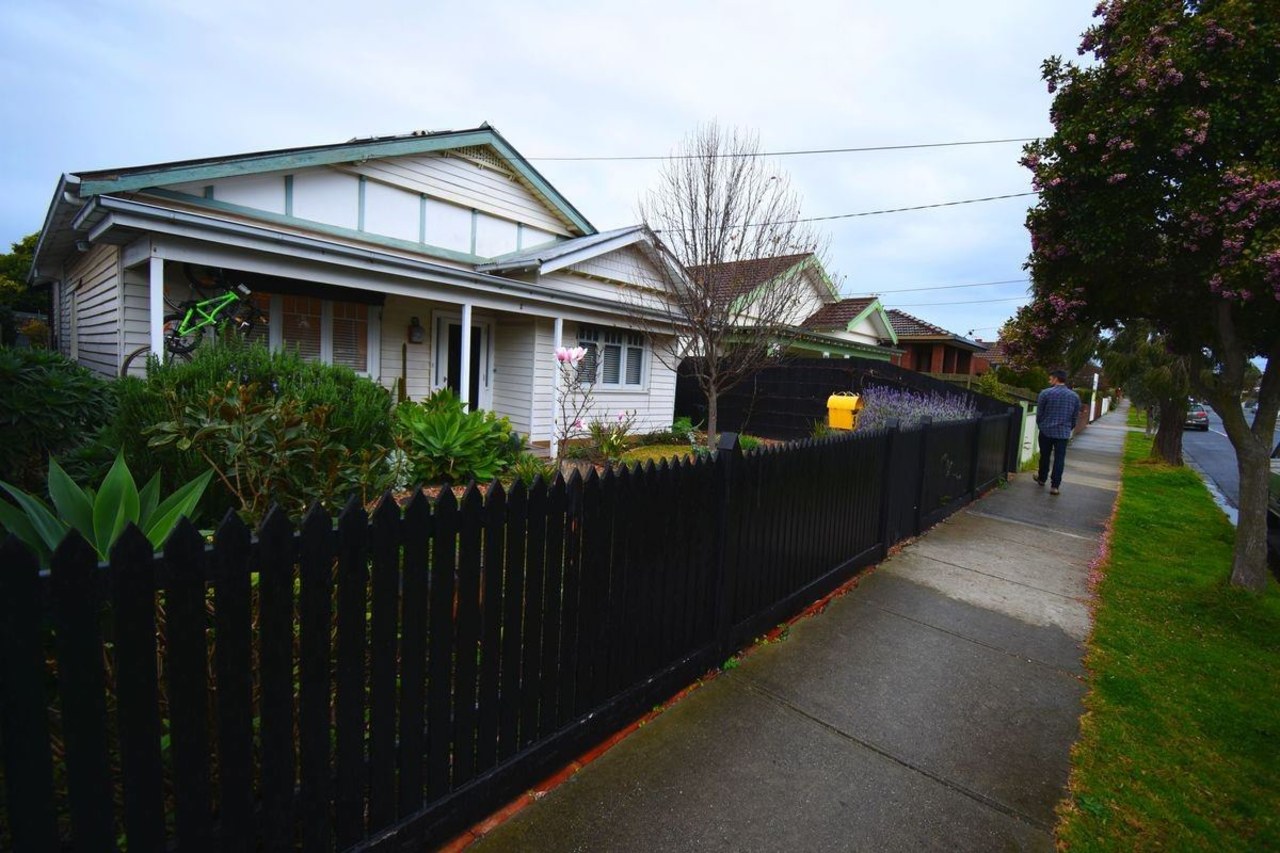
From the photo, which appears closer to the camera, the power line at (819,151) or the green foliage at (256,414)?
the green foliage at (256,414)

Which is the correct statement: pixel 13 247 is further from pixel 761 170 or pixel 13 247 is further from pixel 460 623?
pixel 460 623

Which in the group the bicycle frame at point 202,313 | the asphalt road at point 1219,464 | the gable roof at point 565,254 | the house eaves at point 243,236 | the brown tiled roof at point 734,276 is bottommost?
the asphalt road at point 1219,464

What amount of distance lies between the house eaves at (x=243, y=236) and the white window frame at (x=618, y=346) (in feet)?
8.71

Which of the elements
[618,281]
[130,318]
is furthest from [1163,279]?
[130,318]

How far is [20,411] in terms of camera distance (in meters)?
4.65

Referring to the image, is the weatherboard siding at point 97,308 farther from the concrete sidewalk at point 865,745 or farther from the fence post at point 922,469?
the fence post at point 922,469

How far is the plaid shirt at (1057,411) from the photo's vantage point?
363 inches

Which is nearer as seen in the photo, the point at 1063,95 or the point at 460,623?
the point at 460,623

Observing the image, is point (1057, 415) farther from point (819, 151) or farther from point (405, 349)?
point (405, 349)

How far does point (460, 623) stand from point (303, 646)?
538mm

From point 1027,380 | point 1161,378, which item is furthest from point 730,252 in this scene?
point 1027,380

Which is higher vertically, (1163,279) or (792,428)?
(1163,279)

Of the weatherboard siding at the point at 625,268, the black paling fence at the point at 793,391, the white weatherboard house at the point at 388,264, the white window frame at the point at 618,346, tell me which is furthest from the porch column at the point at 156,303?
the black paling fence at the point at 793,391

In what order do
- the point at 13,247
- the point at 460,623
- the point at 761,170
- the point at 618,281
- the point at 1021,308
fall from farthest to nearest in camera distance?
1. the point at 13,247
2. the point at 618,281
3. the point at 761,170
4. the point at 1021,308
5. the point at 460,623
